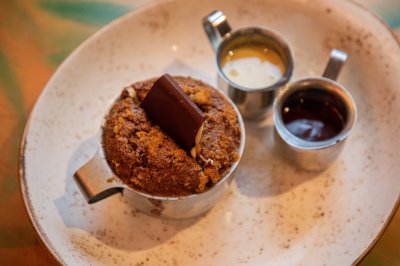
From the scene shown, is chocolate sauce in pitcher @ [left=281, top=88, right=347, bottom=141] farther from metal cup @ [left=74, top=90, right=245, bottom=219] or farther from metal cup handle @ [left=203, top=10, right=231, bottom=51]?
metal cup handle @ [left=203, top=10, right=231, bottom=51]

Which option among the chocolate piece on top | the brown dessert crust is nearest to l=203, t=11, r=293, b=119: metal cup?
the brown dessert crust

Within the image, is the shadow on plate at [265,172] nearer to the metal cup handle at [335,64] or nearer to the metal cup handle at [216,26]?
the metal cup handle at [335,64]

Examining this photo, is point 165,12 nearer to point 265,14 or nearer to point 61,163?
point 265,14

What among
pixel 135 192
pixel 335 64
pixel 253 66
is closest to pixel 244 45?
pixel 253 66

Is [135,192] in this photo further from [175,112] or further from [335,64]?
[335,64]

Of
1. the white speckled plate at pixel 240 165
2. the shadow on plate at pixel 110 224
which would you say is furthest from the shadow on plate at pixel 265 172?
the shadow on plate at pixel 110 224

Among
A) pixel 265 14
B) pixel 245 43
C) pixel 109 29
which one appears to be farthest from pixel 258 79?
pixel 109 29
